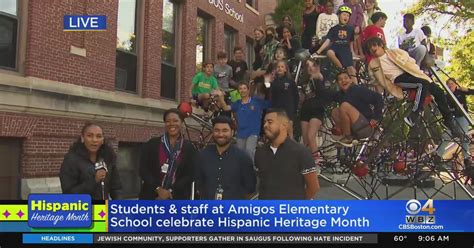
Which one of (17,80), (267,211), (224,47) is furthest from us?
(224,47)

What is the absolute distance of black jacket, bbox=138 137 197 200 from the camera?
5.12 metres

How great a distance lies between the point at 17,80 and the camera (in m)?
8.69

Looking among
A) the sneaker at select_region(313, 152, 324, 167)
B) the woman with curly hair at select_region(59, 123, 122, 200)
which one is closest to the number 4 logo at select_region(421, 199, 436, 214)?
the sneaker at select_region(313, 152, 324, 167)

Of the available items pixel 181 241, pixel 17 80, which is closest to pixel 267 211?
pixel 181 241

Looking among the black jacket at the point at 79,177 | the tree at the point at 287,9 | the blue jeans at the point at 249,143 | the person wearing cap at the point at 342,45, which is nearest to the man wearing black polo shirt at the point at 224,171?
the black jacket at the point at 79,177

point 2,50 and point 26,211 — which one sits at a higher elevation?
point 2,50

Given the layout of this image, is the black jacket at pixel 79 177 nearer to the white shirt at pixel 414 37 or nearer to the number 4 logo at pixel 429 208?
the number 4 logo at pixel 429 208

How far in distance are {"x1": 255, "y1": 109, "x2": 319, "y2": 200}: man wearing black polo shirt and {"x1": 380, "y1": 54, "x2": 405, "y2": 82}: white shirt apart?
9.04ft

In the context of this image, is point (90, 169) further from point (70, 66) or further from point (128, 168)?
point (128, 168)

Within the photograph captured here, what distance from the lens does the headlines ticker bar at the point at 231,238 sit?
171 inches

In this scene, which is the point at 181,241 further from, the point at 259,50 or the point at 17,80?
the point at 259,50

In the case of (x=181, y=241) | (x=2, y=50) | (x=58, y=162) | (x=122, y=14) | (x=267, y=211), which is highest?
(x=122, y=14)

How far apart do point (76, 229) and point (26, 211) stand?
0.48 metres

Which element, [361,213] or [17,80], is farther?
[17,80]
